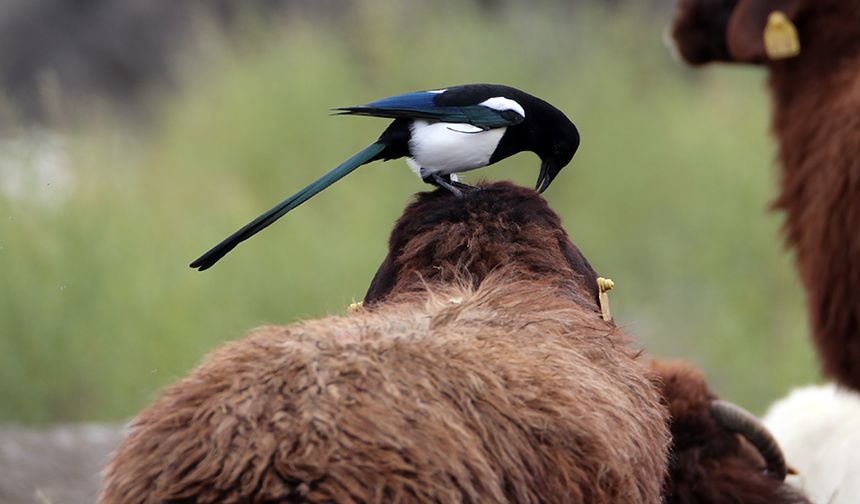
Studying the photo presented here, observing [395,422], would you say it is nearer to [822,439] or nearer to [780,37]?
[822,439]

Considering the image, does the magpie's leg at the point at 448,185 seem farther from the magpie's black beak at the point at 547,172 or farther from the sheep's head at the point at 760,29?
the sheep's head at the point at 760,29

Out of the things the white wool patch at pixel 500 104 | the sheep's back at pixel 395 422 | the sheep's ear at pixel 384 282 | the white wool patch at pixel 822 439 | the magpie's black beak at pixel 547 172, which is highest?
the white wool patch at pixel 500 104

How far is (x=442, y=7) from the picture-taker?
12.6 meters

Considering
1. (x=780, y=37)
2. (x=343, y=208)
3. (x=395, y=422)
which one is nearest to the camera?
(x=395, y=422)

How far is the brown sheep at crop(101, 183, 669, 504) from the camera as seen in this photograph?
224 cm

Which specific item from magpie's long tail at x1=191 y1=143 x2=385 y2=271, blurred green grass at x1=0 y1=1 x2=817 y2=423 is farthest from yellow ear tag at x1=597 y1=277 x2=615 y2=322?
blurred green grass at x1=0 y1=1 x2=817 y2=423

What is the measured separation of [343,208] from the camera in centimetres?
952

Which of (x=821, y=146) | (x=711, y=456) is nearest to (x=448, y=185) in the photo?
(x=711, y=456)

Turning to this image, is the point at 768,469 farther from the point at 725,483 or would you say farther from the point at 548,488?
the point at 548,488

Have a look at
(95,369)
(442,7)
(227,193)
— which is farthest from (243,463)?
(442,7)

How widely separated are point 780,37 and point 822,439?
1.69 m

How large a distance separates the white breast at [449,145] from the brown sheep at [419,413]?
0.37 metres

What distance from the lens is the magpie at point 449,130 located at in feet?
10.6

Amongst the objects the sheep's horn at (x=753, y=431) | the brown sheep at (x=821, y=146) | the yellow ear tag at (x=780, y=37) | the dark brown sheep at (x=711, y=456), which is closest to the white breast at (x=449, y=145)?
the dark brown sheep at (x=711, y=456)
